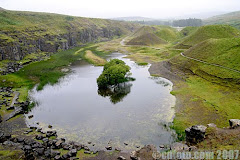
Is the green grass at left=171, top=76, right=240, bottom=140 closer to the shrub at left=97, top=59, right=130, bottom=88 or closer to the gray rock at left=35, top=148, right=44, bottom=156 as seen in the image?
the shrub at left=97, top=59, right=130, bottom=88

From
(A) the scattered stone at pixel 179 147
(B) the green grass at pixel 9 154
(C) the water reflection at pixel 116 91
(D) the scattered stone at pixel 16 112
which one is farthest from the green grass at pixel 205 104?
(D) the scattered stone at pixel 16 112

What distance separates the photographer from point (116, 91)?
76.4 metres

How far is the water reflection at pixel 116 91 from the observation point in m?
69.8

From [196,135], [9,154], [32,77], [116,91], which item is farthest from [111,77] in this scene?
[9,154]

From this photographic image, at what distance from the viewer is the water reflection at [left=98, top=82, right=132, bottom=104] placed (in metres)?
69.8

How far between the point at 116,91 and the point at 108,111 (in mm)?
18163

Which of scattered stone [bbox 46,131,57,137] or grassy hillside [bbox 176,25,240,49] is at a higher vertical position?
grassy hillside [bbox 176,25,240,49]

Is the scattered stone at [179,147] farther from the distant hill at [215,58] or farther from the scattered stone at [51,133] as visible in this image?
the distant hill at [215,58]

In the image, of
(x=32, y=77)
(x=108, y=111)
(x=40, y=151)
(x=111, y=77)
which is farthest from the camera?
(x=32, y=77)

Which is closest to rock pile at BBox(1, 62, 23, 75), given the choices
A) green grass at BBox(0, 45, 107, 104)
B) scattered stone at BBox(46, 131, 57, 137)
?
green grass at BBox(0, 45, 107, 104)

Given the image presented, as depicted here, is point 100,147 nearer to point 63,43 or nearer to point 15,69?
point 15,69

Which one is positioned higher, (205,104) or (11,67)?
(11,67)

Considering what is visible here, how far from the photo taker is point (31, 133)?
48562mm

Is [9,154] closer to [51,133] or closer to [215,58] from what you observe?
[51,133]
